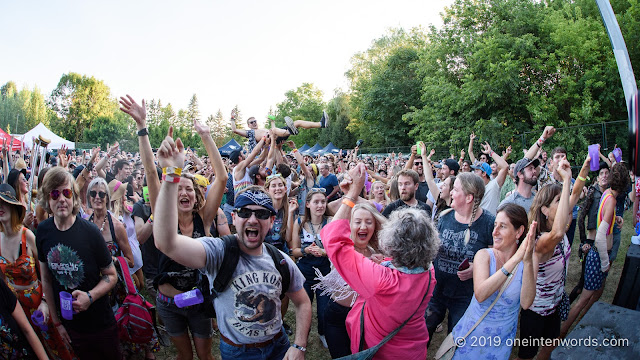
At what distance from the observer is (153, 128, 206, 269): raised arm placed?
1.77m

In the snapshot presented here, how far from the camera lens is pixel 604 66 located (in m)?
16.8

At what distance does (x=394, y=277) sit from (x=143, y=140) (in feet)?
5.88

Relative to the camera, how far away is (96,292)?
2900 millimetres

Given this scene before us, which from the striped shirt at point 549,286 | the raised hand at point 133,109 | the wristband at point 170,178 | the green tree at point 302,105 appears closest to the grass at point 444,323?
the striped shirt at point 549,286

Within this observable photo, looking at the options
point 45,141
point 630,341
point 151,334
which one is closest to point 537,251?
point 630,341

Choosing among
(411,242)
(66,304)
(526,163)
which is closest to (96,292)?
(66,304)

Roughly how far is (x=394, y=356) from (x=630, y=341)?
1.18 meters

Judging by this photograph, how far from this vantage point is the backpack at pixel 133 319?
348cm

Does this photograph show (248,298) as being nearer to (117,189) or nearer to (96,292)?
(96,292)

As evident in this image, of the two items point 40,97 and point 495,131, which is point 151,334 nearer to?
point 495,131

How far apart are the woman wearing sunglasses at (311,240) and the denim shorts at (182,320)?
1.27 meters

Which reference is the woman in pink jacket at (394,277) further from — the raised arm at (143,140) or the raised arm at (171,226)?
the raised arm at (143,140)

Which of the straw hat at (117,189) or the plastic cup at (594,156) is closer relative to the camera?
the plastic cup at (594,156)

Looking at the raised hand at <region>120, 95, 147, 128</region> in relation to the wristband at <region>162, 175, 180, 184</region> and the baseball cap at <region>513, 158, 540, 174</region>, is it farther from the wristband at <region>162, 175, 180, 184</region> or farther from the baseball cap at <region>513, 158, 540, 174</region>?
the baseball cap at <region>513, 158, 540, 174</region>
